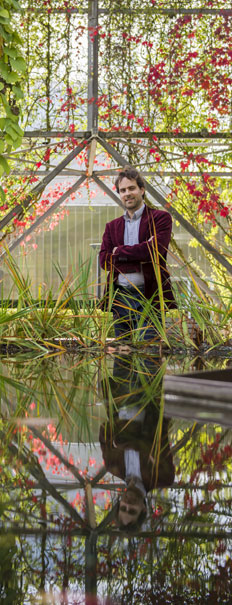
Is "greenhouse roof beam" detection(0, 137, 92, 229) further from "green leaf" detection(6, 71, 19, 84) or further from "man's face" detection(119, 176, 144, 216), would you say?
"green leaf" detection(6, 71, 19, 84)

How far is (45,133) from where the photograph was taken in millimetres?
4320

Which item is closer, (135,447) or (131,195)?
(135,447)

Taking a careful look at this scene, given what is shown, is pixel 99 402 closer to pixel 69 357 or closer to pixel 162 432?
pixel 162 432

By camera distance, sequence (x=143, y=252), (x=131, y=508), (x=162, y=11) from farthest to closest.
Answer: (x=162, y=11) → (x=143, y=252) → (x=131, y=508)

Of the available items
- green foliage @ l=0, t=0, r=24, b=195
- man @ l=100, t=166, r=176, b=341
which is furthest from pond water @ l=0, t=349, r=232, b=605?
green foliage @ l=0, t=0, r=24, b=195

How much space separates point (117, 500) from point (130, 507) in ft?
0.06

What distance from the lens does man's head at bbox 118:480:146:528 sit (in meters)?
0.42

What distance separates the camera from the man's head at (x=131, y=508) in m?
0.42

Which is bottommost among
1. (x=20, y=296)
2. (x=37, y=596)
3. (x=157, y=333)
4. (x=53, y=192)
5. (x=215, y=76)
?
(x=37, y=596)

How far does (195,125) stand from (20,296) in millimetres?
2876

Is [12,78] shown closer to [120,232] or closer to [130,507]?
[120,232]

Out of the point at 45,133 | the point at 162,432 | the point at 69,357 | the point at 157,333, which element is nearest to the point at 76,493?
the point at 162,432

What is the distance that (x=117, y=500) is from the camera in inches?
18.3

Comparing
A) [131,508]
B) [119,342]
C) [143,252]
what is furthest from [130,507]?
[143,252]
